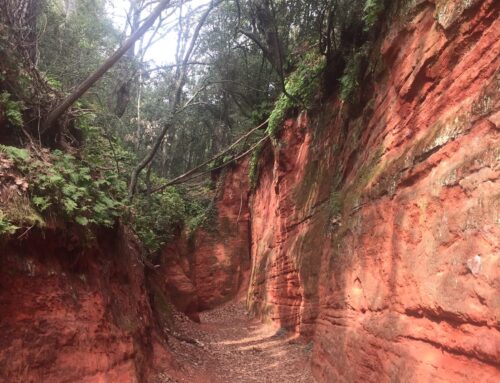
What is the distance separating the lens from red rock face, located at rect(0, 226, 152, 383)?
493cm

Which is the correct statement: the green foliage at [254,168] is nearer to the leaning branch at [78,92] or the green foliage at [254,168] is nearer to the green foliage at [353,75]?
the green foliage at [353,75]

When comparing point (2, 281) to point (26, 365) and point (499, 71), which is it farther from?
point (499, 71)

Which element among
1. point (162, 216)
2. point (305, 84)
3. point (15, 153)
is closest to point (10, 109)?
point (15, 153)

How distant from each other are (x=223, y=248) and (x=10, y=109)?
17.5 m

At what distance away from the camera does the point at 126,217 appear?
28.9 ft

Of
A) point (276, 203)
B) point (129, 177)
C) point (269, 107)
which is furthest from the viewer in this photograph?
point (269, 107)

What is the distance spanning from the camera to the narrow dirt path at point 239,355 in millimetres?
9156

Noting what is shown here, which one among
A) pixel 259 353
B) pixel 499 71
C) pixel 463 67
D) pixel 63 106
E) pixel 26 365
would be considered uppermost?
pixel 63 106

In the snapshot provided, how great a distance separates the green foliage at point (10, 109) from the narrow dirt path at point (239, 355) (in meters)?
5.13

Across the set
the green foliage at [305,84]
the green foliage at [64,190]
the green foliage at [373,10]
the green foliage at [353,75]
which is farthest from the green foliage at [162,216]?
the green foliage at [373,10]

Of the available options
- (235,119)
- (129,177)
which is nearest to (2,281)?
(129,177)

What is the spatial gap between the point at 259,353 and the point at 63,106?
833 cm

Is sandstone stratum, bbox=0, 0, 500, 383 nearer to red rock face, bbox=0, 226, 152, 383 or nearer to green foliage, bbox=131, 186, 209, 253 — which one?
red rock face, bbox=0, 226, 152, 383

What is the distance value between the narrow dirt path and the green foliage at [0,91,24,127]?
5.13m
